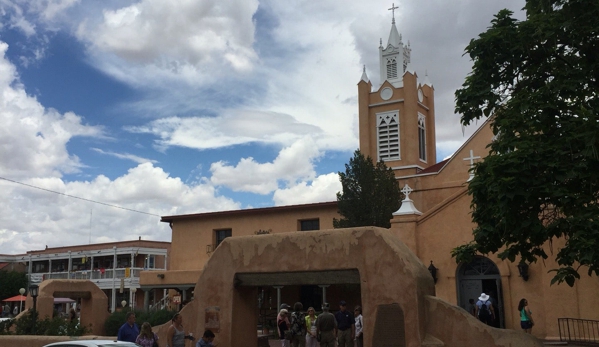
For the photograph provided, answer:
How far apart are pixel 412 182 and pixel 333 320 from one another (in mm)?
18767

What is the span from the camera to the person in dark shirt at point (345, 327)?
14273 mm

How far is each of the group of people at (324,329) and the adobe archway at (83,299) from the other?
13.8 meters

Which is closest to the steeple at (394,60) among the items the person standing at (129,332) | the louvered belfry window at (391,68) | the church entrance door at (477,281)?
the louvered belfry window at (391,68)

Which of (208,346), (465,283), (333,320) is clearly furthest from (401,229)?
(208,346)

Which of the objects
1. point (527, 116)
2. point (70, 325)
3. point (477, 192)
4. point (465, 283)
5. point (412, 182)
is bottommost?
point (70, 325)

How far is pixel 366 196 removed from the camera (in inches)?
1021

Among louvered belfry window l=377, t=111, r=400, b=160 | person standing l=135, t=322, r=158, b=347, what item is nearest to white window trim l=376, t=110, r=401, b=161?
louvered belfry window l=377, t=111, r=400, b=160

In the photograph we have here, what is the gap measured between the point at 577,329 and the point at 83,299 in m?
20.0

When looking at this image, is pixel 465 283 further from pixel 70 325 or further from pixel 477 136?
pixel 70 325

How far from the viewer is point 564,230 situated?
1115 centimetres

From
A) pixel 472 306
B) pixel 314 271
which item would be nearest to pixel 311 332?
pixel 314 271

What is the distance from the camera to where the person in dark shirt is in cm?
1427

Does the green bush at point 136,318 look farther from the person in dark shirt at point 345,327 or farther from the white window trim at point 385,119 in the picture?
the white window trim at point 385,119

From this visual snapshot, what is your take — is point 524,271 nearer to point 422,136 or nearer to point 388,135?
point 388,135
